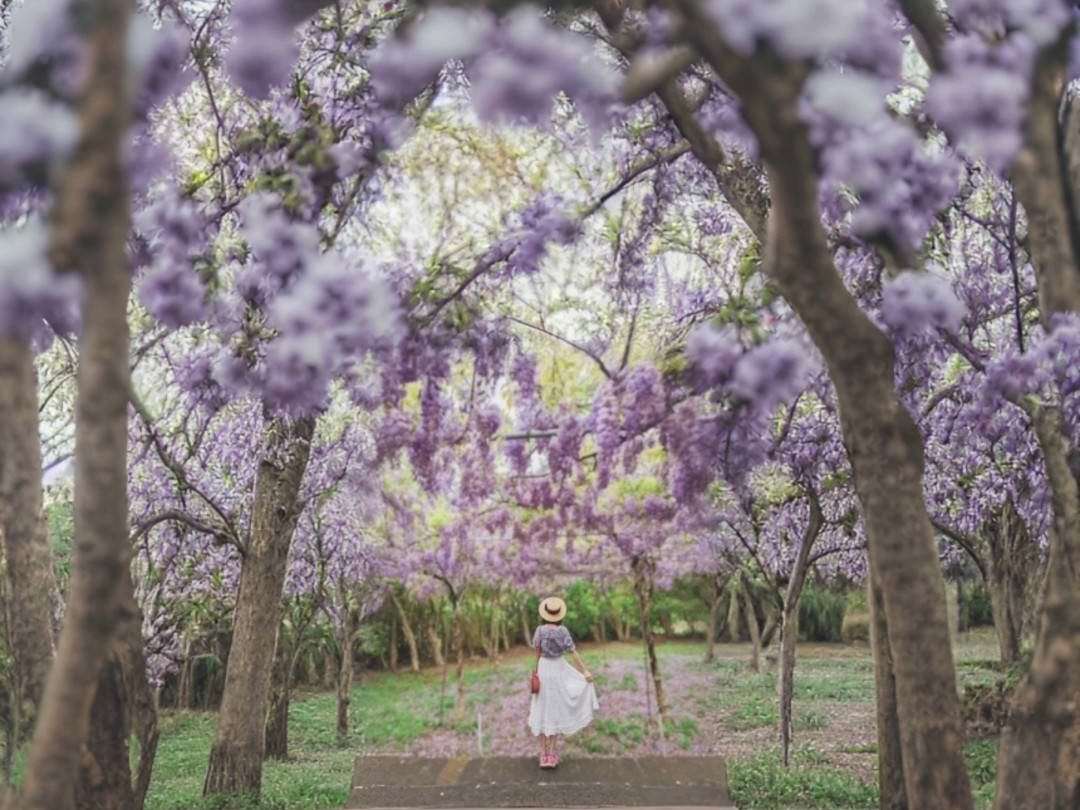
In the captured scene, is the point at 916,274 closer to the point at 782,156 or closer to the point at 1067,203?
the point at 1067,203

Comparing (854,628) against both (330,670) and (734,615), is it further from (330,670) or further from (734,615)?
(330,670)

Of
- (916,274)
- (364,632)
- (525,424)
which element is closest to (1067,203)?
(916,274)

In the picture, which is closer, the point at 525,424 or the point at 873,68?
the point at 873,68

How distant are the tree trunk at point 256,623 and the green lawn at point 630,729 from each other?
320mm

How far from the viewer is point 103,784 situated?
515 cm

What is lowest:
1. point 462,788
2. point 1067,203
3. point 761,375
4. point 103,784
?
point 462,788

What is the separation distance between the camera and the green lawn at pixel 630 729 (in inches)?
382

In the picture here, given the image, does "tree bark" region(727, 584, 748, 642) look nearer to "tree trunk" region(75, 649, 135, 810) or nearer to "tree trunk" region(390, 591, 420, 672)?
"tree trunk" region(390, 591, 420, 672)

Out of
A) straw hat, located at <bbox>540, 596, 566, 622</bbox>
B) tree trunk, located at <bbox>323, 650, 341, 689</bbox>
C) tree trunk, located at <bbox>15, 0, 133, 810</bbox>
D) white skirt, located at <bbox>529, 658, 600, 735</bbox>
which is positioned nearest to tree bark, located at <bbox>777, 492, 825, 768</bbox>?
white skirt, located at <bbox>529, 658, 600, 735</bbox>

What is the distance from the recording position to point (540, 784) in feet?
32.1

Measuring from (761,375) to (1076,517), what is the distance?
1225 mm

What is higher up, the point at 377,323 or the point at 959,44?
the point at 959,44

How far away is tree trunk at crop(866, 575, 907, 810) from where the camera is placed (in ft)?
22.6

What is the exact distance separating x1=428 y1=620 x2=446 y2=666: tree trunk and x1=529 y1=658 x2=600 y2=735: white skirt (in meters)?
9.73
